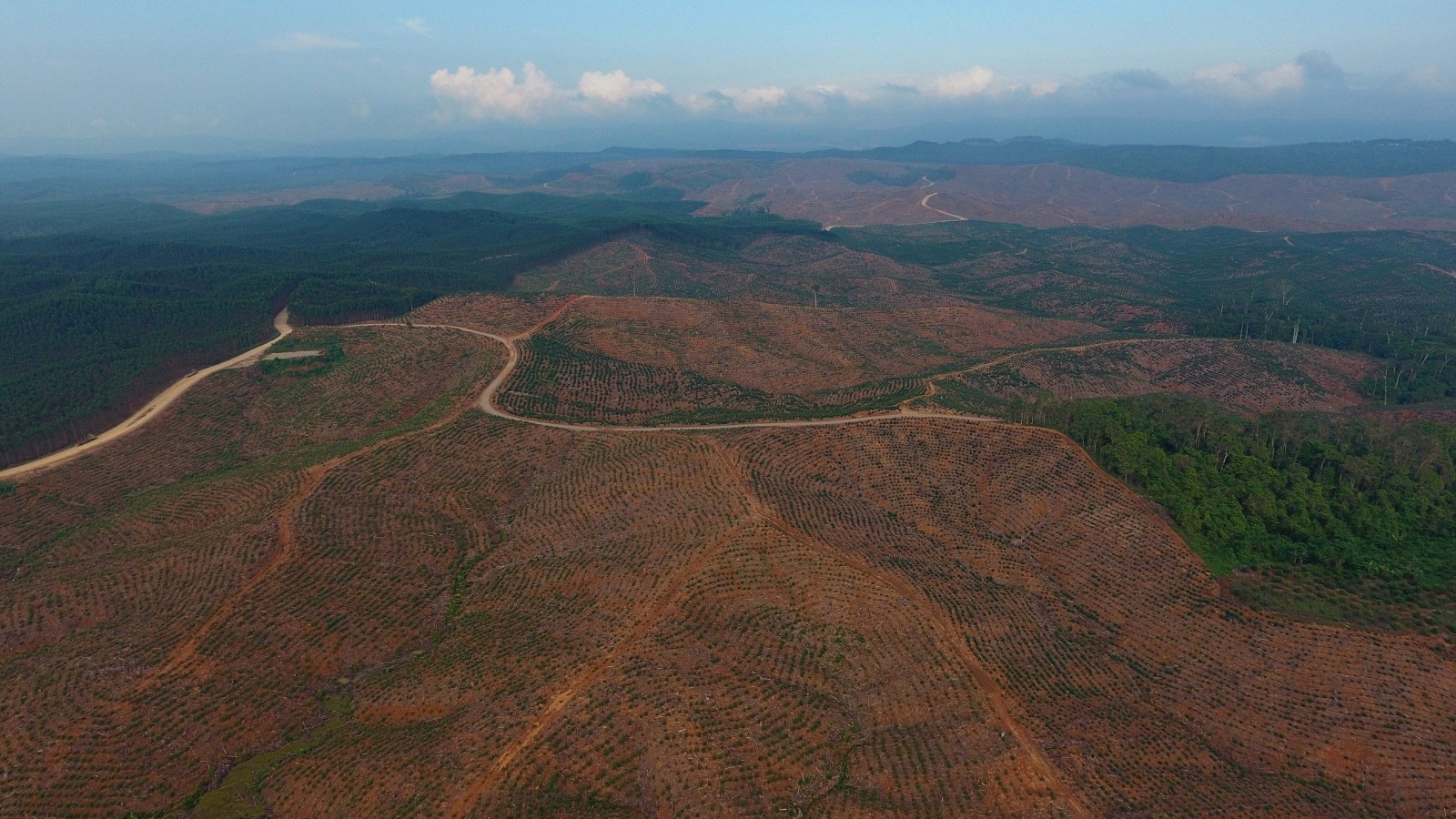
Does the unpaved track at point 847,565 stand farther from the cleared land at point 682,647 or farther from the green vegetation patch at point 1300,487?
the green vegetation patch at point 1300,487

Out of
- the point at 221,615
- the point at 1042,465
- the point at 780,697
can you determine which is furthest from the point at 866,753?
the point at 221,615

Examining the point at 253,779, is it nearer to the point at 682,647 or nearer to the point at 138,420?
the point at 682,647

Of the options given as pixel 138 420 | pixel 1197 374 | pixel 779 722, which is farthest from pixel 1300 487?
pixel 138 420

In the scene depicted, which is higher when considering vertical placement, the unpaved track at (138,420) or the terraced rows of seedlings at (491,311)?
the terraced rows of seedlings at (491,311)

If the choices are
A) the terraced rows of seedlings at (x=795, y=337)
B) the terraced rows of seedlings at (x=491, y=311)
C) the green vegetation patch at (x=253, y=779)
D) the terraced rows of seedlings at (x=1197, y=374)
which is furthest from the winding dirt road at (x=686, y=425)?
the green vegetation patch at (x=253, y=779)

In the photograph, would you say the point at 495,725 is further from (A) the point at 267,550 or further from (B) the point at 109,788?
(A) the point at 267,550

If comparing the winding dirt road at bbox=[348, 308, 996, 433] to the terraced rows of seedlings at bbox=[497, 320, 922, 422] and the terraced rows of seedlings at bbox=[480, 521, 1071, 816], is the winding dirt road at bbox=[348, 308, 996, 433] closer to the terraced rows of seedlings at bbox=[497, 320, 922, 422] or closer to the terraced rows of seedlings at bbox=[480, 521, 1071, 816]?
the terraced rows of seedlings at bbox=[497, 320, 922, 422]

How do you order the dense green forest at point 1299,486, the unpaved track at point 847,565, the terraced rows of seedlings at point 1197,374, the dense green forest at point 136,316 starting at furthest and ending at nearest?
the terraced rows of seedlings at point 1197,374 → the dense green forest at point 136,316 → the dense green forest at point 1299,486 → the unpaved track at point 847,565
